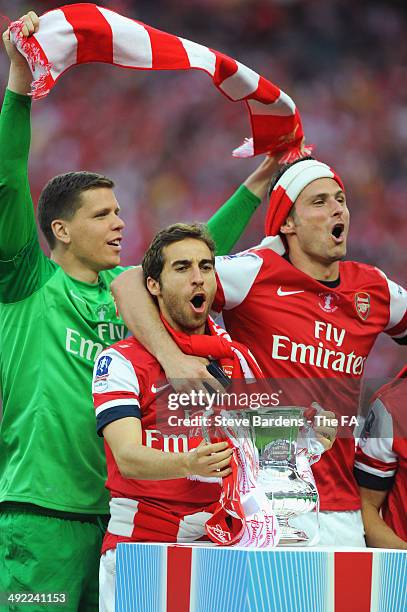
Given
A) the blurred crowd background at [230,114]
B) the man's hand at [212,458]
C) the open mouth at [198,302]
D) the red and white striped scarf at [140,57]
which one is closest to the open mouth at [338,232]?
the red and white striped scarf at [140,57]

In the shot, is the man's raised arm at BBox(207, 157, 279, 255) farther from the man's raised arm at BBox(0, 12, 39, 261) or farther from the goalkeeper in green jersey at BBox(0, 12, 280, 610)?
the man's raised arm at BBox(0, 12, 39, 261)

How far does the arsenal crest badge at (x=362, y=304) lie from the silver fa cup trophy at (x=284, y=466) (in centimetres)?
99

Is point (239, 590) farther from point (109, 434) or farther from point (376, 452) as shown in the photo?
point (376, 452)

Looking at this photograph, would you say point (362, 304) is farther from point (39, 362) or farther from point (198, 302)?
point (39, 362)

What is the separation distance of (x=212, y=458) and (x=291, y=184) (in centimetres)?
131

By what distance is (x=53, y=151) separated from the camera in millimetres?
7129

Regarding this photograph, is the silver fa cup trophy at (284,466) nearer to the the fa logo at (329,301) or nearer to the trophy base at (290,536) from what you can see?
the trophy base at (290,536)

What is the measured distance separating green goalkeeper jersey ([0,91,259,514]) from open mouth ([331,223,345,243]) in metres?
0.73

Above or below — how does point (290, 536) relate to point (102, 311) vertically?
below

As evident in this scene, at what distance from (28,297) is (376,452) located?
3.66ft

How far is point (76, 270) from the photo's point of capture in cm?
306

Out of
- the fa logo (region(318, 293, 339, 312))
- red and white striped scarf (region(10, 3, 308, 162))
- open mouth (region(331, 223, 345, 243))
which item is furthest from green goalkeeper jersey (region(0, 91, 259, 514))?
open mouth (region(331, 223, 345, 243))

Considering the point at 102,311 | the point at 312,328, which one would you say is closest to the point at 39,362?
the point at 102,311

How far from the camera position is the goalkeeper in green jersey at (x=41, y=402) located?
2.74m
